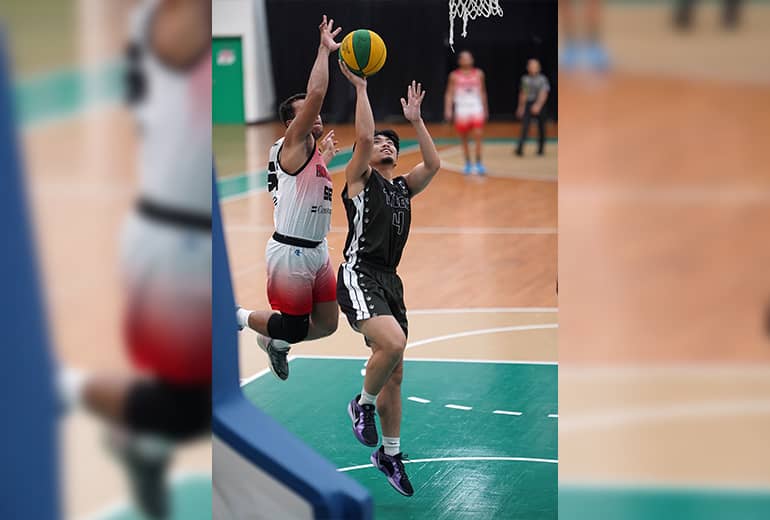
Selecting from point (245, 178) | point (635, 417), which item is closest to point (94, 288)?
point (635, 417)

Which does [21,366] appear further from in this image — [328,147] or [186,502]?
[328,147]

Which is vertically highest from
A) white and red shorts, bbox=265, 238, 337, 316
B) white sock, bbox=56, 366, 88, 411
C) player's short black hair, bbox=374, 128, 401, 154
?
player's short black hair, bbox=374, 128, 401, 154

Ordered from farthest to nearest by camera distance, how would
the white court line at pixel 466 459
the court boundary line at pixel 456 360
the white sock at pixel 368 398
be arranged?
the court boundary line at pixel 456 360, the white court line at pixel 466 459, the white sock at pixel 368 398

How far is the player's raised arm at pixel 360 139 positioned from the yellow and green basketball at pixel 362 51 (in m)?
0.04

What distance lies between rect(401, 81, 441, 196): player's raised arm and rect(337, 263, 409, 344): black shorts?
545mm

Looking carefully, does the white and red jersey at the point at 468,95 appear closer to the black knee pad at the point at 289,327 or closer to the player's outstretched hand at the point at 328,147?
the player's outstretched hand at the point at 328,147

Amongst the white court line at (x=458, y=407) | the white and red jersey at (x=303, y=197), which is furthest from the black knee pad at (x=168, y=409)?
the white court line at (x=458, y=407)

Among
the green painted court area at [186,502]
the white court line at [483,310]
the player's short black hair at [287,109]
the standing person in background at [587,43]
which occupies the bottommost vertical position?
the white court line at [483,310]

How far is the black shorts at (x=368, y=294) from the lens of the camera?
216 inches

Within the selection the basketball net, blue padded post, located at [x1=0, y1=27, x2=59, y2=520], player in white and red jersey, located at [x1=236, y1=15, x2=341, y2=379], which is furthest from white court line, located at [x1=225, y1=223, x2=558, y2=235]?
blue padded post, located at [x1=0, y1=27, x2=59, y2=520]

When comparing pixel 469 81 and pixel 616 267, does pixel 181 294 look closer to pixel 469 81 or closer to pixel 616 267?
pixel 616 267

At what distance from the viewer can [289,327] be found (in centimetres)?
621

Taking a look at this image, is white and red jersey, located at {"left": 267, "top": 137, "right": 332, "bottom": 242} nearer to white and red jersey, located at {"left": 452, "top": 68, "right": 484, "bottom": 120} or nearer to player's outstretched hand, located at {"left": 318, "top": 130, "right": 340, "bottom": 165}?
player's outstretched hand, located at {"left": 318, "top": 130, "right": 340, "bottom": 165}

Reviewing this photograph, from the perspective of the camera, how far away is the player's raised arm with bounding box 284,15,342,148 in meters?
4.91
